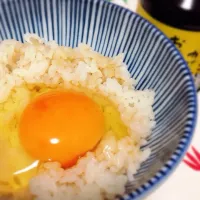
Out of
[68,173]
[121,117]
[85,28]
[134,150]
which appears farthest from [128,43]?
[68,173]

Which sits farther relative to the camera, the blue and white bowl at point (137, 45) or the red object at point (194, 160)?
the red object at point (194, 160)

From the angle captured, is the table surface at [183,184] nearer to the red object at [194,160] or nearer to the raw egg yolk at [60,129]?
the red object at [194,160]

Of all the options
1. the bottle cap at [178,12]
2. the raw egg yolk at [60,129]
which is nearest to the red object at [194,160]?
the raw egg yolk at [60,129]

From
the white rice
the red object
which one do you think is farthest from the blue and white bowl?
the red object

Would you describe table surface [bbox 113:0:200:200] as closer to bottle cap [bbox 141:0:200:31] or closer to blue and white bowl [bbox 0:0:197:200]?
blue and white bowl [bbox 0:0:197:200]

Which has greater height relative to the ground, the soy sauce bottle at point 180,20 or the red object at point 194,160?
the soy sauce bottle at point 180,20

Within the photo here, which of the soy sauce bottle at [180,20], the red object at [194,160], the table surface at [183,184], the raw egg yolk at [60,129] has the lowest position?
the table surface at [183,184]

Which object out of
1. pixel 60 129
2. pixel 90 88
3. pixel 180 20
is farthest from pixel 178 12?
pixel 60 129

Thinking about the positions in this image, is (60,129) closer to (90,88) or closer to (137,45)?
(90,88)
